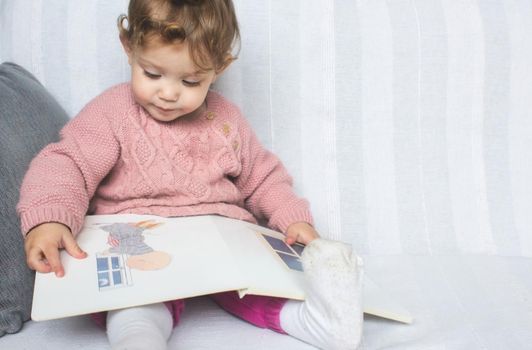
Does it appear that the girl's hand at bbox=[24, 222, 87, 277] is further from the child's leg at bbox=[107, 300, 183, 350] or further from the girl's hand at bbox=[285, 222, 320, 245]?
the girl's hand at bbox=[285, 222, 320, 245]

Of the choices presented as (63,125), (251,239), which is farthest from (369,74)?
(63,125)

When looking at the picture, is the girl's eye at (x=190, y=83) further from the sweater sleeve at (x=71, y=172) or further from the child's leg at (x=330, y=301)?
the child's leg at (x=330, y=301)

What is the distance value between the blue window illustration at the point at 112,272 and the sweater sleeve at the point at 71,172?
3.7 inches

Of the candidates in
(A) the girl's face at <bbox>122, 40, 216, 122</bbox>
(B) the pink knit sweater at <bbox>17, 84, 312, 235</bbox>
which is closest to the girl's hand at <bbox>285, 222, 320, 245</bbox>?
(B) the pink knit sweater at <bbox>17, 84, 312, 235</bbox>

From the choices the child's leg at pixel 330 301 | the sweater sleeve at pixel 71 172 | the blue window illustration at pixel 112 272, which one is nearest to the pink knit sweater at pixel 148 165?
the sweater sleeve at pixel 71 172

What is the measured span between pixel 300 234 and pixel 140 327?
0.41m

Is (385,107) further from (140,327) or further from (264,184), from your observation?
(140,327)

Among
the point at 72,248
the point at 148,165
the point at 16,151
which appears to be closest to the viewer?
the point at 72,248

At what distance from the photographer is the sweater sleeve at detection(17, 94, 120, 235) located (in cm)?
93

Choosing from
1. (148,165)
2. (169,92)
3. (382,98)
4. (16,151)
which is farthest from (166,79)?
(382,98)

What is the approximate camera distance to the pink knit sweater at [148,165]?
1016 millimetres

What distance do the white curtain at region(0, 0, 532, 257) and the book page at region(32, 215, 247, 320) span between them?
0.41m

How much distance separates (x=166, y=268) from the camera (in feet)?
2.82

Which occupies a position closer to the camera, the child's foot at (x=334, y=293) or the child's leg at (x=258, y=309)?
the child's foot at (x=334, y=293)
